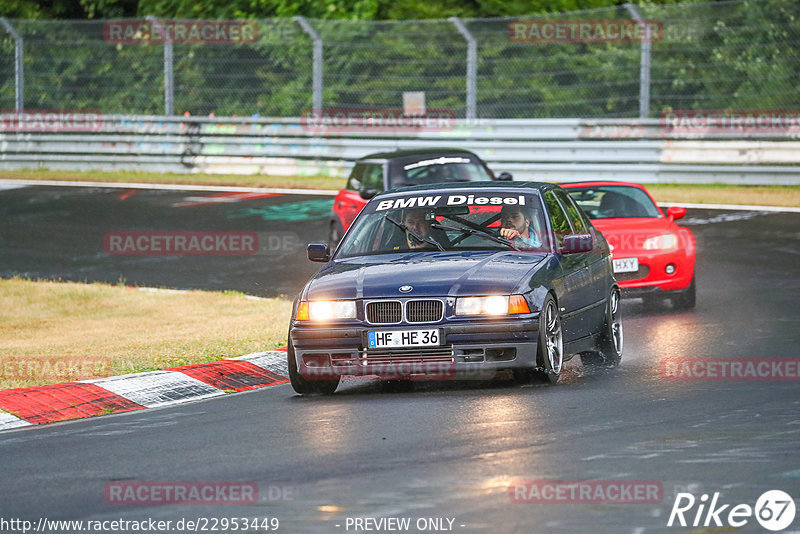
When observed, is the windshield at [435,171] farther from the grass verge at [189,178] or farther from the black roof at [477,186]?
the black roof at [477,186]

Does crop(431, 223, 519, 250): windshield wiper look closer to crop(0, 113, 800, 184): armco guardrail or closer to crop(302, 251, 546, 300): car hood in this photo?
crop(302, 251, 546, 300): car hood

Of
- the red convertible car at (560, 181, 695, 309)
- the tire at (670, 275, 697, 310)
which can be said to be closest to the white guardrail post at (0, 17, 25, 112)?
the red convertible car at (560, 181, 695, 309)

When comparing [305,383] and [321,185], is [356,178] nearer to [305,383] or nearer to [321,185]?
[321,185]

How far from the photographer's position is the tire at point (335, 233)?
780 inches

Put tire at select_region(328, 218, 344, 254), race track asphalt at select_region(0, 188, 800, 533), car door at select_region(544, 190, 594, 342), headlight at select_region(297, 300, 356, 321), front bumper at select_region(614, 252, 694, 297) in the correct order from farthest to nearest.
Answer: tire at select_region(328, 218, 344, 254), front bumper at select_region(614, 252, 694, 297), car door at select_region(544, 190, 594, 342), headlight at select_region(297, 300, 356, 321), race track asphalt at select_region(0, 188, 800, 533)

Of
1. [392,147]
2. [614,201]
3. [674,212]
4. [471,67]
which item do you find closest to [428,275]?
[614,201]

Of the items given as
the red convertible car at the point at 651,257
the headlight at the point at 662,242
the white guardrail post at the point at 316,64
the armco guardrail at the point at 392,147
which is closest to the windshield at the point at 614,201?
the red convertible car at the point at 651,257

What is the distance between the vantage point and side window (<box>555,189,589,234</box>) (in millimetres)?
11427

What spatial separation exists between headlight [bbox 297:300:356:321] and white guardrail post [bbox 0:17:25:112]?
21868 millimetres

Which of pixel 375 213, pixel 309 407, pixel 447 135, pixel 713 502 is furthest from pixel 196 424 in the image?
pixel 447 135

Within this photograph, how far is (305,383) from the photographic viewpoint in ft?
32.0

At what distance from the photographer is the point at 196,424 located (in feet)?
28.8

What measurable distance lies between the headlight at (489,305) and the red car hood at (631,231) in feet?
18.1

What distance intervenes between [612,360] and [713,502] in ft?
15.5
